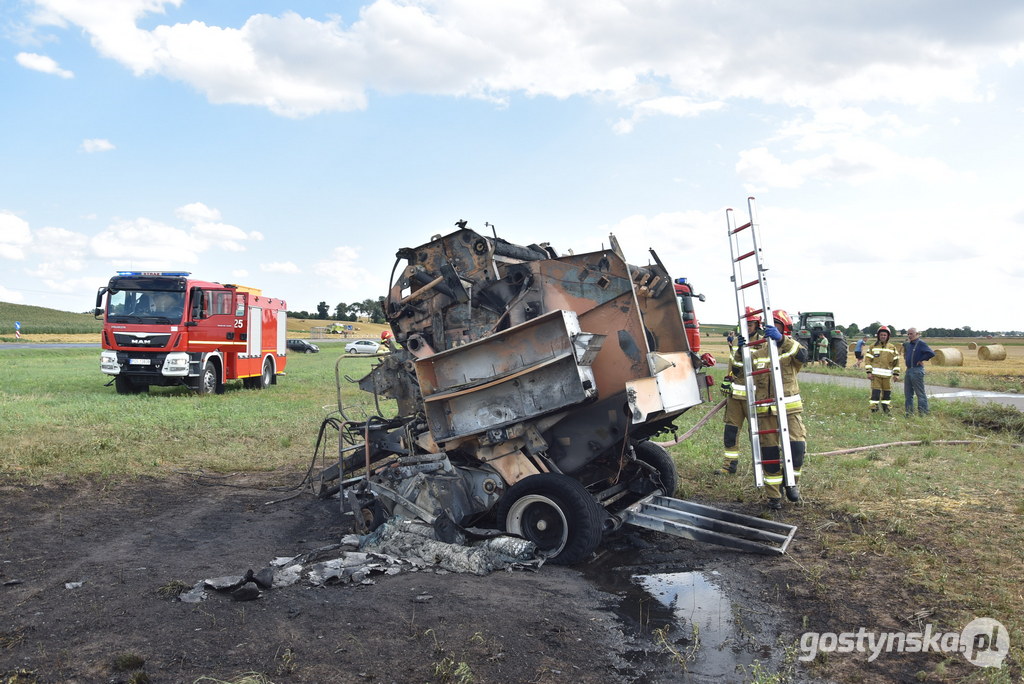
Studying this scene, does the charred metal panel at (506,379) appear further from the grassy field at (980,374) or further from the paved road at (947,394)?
the grassy field at (980,374)

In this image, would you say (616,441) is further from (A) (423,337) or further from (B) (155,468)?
(B) (155,468)

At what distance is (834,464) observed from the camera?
9062 millimetres

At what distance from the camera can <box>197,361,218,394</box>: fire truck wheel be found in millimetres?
17125

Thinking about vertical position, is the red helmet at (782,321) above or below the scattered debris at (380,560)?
above

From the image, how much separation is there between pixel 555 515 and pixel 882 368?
1026 cm

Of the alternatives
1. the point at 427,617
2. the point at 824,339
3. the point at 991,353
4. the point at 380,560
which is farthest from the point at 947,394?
the point at 427,617

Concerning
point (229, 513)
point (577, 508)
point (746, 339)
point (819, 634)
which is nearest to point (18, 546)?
point (229, 513)

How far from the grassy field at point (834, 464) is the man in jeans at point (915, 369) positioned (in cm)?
49

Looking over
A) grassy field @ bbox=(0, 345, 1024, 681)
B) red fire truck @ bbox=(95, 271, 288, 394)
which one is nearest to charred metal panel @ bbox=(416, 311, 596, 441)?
grassy field @ bbox=(0, 345, 1024, 681)

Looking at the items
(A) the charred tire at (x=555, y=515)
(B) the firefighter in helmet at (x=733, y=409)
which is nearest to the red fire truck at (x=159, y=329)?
(B) the firefighter in helmet at (x=733, y=409)

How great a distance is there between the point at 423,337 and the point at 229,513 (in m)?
2.71

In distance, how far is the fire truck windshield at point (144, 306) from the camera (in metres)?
16.6

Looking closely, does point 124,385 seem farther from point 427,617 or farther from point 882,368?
point 882,368

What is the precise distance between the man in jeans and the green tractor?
13.1 meters
